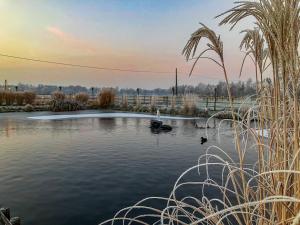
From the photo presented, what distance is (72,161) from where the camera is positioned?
6.12m

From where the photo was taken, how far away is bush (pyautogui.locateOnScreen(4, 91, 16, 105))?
21.1 m

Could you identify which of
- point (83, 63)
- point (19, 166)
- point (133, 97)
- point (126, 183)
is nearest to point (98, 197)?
point (126, 183)

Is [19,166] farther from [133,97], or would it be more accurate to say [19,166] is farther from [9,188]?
[133,97]

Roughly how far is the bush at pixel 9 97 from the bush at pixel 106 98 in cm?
638

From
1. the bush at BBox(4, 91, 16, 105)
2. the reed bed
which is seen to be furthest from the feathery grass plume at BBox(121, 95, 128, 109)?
the reed bed

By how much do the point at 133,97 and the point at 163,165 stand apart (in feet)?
60.9

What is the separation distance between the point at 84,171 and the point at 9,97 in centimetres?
1849

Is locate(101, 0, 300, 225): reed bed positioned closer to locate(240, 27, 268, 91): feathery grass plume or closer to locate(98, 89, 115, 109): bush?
locate(240, 27, 268, 91): feathery grass plume

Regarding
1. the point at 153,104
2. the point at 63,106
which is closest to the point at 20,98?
the point at 63,106

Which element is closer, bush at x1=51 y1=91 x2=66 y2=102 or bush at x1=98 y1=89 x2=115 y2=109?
bush at x1=51 y1=91 x2=66 y2=102

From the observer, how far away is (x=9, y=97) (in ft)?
69.9

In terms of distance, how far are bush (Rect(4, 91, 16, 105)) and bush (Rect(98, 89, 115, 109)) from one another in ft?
20.9

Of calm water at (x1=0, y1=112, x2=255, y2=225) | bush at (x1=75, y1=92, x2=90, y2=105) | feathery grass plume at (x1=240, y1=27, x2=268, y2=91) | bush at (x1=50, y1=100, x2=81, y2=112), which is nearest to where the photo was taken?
feathery grass plume at (x1=240, y1=27, x2=268, y2=91)

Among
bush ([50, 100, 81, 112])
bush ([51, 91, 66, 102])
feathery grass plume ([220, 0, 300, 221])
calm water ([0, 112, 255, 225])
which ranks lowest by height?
calm water ([0, 112, 255, 225])
